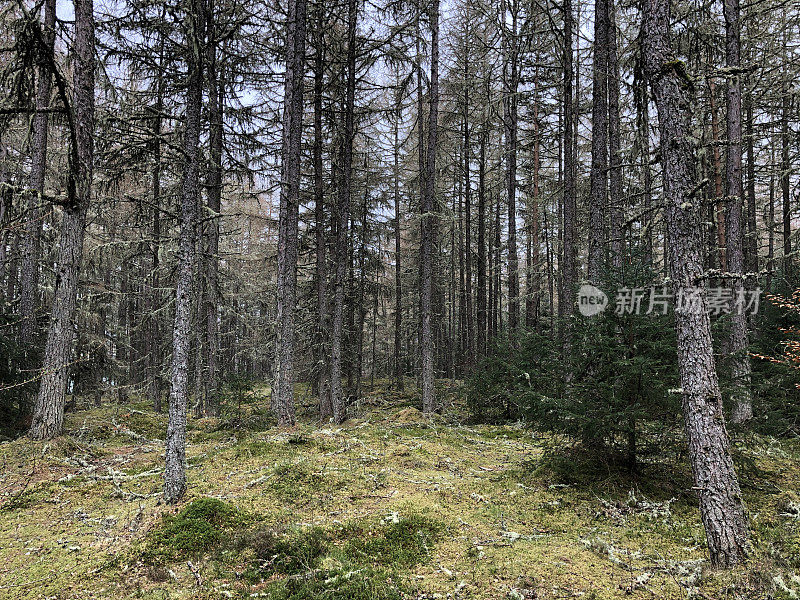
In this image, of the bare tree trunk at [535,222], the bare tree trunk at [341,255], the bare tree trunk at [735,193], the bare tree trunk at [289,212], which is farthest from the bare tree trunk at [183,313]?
the bare tree trunk at [735,193]

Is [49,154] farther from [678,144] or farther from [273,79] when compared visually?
[678,144]

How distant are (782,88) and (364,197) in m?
15.0

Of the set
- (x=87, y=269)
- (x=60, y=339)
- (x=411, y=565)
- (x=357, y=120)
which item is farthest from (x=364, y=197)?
(x=411, y=565)

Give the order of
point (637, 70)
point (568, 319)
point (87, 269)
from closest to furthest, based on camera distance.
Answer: point (637, 70)
point (568, 319)
point (87, 269)

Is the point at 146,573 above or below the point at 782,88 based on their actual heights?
below

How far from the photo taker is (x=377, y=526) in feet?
16.9

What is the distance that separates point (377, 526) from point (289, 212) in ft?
25.7

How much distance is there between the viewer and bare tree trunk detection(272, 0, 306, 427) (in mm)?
10398

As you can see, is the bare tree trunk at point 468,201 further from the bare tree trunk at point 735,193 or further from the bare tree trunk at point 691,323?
the bare tree trunk at point 691,323

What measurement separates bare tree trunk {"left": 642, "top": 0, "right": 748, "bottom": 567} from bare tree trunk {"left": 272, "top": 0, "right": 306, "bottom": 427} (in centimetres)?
796

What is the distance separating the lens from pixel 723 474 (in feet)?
13.1

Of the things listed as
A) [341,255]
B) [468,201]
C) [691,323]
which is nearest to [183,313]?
[691,323]

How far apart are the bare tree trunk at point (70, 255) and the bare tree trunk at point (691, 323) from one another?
30.7ft

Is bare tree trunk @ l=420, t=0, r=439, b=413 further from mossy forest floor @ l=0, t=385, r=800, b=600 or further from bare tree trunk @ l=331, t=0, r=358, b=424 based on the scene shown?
mossy forest floor @ l=0, t=385, r=800, b=600
